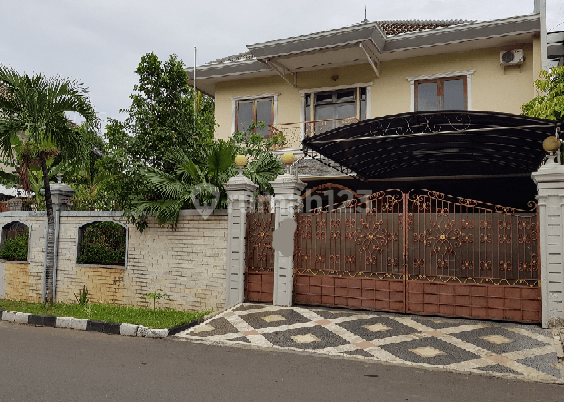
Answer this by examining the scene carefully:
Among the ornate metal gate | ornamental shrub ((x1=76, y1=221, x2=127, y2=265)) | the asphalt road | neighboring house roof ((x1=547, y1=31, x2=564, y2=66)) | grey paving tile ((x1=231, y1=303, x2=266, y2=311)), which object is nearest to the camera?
the asphalt road

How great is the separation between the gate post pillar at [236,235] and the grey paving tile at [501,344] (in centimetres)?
391

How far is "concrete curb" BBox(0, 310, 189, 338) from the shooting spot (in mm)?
6777

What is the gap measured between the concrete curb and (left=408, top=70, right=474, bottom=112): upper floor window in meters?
9.45

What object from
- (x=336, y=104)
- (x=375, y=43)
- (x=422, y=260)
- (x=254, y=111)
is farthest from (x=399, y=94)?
(x=422, y=260)

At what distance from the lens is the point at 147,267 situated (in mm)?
9398

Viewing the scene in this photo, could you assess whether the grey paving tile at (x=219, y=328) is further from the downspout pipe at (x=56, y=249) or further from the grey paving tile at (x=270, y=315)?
the downspout pipe at (x=56, y=249)

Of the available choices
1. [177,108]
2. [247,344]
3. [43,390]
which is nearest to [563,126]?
[247,344]

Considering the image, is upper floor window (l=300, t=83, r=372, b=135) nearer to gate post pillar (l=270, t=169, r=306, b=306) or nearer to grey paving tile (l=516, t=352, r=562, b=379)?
gate post pillar (l=270, t=169, r=306, b=306)

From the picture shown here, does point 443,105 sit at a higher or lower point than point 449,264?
higher

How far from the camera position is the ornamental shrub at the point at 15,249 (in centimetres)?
1103

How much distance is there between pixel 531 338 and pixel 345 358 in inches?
107

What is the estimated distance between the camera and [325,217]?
325 inches

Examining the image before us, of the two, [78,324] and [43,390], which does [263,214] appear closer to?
[78,324]

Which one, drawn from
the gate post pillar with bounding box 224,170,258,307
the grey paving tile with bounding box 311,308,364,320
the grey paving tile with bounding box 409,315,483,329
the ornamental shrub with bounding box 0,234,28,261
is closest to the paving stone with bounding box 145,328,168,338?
the gate post pillar with bounding box 224,170,258,307
